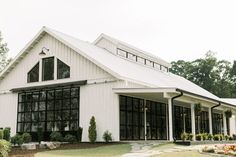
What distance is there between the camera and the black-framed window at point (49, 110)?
22.1 metres

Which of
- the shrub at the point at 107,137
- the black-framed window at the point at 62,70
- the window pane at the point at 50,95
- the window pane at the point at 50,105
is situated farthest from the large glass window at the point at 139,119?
the window pane at the point at 50,95

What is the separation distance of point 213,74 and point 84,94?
48.4 metres

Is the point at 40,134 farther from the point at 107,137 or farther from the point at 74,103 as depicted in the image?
the point at 107,137

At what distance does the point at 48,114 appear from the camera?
76.1 feet

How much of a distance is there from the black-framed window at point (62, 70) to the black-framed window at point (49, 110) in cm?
83

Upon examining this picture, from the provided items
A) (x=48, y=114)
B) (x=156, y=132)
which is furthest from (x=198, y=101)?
(x=48, y=114)

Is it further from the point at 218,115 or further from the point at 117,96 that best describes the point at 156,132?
the point at 218,115

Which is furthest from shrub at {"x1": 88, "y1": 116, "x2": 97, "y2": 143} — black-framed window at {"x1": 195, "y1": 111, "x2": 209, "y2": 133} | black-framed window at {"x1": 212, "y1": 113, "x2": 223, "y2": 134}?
black-framed window at {"x1": 212, "y1": 113, "x2": 223, "y2": 134}

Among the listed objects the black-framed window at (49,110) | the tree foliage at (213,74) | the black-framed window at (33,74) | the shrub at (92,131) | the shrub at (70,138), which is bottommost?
the shrub at (70,138)

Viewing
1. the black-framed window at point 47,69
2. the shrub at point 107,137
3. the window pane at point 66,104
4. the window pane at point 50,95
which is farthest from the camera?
the black-framed window at point 47,69

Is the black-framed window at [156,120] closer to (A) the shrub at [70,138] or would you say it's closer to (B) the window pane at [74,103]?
(B) the window pane at [74,103]

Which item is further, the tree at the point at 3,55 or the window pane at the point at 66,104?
the tree at the point at 3,55

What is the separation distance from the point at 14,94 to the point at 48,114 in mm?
3639

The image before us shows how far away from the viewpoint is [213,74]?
218 ft
